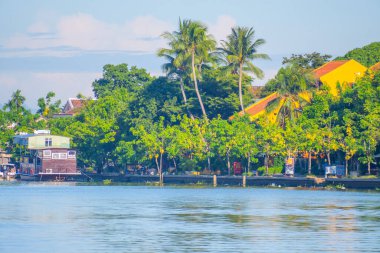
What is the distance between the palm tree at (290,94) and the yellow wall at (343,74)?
5.56 metres

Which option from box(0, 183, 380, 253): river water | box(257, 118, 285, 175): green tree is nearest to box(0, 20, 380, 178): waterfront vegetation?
box(257, 118, 285, 175): green tree

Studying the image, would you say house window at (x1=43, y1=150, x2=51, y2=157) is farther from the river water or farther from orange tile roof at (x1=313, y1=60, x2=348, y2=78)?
the river water

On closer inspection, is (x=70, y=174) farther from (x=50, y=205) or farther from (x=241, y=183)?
(x=50, y=205)

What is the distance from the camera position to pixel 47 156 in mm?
123938

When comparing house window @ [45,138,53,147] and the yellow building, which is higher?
the yellow building

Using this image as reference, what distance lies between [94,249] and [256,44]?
72.1m

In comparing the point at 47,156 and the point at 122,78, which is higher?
the point at 122,78

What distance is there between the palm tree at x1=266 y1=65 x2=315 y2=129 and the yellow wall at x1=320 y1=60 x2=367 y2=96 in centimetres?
556

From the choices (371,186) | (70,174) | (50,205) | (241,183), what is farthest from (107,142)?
(50,205)

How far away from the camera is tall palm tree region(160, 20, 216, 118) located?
11281cm

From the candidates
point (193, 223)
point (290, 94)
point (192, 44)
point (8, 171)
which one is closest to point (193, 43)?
point (192, 44)

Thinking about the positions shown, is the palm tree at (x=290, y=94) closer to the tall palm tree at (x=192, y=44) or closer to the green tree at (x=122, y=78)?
the tall palm tree at (x=192, y=44)

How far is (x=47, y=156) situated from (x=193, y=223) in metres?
73.8

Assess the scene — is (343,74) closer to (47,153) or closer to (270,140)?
(270,140)
